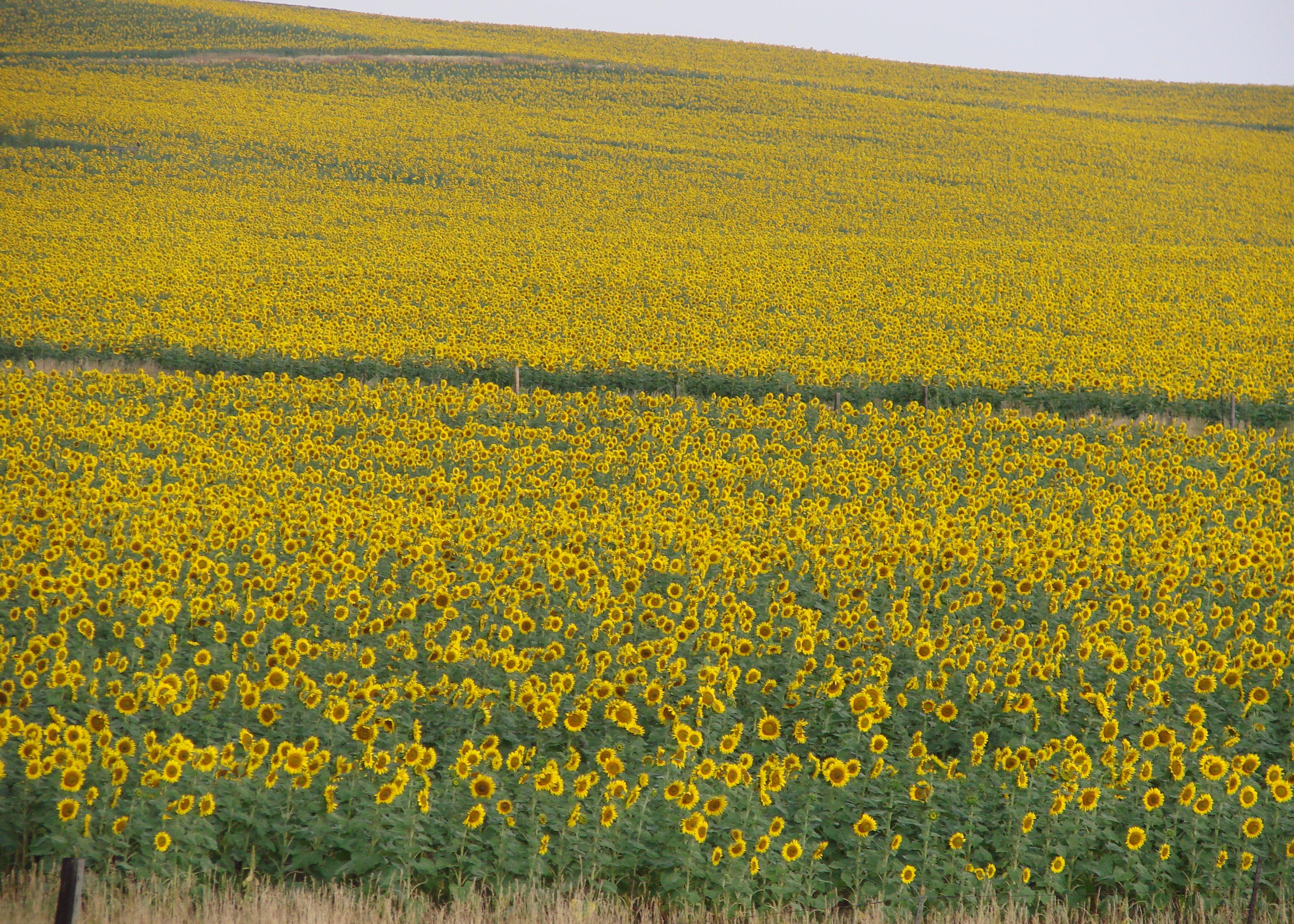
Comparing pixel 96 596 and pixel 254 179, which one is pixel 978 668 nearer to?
pixel 96 596

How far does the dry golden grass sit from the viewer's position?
5.58m

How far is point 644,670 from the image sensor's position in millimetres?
8102

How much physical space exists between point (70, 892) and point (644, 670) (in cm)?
422

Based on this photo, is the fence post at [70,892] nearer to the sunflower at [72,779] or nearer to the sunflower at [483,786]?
the sunflower at [72,779]

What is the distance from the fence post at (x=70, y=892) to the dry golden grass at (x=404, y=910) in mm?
922

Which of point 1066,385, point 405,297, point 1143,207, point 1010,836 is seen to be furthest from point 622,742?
point 1143,207

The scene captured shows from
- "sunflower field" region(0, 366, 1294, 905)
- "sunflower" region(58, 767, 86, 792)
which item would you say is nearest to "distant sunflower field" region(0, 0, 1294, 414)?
"sunflower field" region(0, 366, 1294, 905)

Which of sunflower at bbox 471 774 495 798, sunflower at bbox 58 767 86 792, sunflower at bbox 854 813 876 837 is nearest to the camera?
sunflower at bbox 58 767 86 792

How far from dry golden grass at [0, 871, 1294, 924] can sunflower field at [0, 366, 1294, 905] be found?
143 millimetres

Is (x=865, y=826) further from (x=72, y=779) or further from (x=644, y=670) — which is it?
(x=72, y=779)

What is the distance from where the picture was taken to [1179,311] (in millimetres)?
30859

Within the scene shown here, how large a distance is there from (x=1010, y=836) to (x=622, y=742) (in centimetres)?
268

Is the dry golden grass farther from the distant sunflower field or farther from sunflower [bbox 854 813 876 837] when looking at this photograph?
the distant sunflower field

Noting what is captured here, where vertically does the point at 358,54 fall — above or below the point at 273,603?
above
